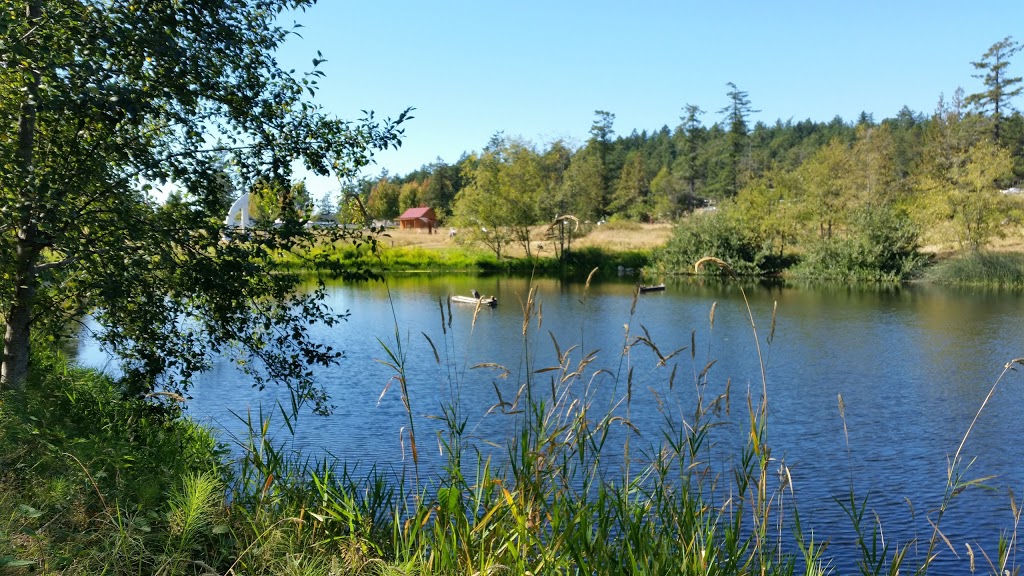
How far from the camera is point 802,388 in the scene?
1517 cm

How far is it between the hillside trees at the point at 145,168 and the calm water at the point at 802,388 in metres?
0.94

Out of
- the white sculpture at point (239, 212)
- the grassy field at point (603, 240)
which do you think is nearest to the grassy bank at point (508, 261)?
the grassy field at point (603, 240)

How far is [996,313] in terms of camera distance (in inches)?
1059

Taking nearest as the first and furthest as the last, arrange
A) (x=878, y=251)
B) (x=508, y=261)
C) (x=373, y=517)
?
(x=373, y=517) → (x=878, y=251) → (x=508, y=261)

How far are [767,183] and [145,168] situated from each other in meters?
59.3

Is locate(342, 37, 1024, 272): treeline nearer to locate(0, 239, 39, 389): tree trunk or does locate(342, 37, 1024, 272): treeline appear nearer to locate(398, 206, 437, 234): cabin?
locate(398, 206, 437, 234): cabin

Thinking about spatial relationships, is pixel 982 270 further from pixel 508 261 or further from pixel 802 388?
pixel 802 388

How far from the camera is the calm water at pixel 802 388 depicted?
9.07m

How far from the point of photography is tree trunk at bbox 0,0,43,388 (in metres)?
4.89

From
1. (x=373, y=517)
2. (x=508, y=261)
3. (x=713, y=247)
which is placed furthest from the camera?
(x=508, y=261)

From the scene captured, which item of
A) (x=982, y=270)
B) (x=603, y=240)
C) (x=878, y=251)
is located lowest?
(x=982, y=270)

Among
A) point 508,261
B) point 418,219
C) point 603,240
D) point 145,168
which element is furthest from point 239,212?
point 418,219

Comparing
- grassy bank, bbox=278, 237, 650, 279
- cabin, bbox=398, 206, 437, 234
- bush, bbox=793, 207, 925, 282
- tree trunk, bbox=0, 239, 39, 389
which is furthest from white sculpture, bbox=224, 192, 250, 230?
cabin, bbox=398, 206, 437, 234

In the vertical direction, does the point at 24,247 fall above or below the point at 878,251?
above
